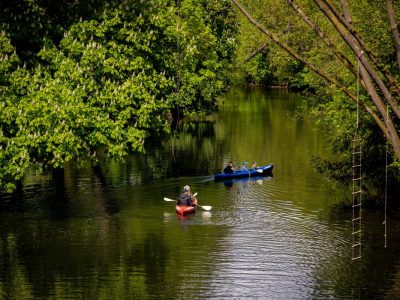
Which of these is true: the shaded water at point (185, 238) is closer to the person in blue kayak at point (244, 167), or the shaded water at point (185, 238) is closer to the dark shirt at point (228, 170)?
the dark shirt at point (228, 170)

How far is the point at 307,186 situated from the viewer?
43750mm

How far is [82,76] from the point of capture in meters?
34.0

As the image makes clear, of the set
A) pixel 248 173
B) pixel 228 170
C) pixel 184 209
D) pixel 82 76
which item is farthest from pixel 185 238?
pixel 248 173

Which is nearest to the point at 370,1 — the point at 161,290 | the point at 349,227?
the point at 349,227

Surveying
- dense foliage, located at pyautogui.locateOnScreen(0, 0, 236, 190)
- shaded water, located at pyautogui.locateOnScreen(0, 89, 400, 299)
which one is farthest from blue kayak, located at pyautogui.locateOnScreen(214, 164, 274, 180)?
dense foliage, located at pyautogui.locateOnScreen(0, 0, 236, 190)

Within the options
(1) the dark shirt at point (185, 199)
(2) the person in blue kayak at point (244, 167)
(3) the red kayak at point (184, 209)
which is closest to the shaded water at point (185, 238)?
(3) the red kayak at point (184, 209)

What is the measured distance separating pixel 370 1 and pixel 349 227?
34.2ft

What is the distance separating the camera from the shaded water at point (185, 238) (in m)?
26.1

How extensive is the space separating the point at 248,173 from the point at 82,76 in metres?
16.0

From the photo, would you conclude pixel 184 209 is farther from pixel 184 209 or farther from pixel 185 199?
pixel 185 199

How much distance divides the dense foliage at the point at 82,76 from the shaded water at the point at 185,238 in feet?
11.2

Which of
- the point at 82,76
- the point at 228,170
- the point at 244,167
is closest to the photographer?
the point at 82,76

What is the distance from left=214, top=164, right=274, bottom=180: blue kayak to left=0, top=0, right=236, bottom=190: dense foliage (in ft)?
30.4

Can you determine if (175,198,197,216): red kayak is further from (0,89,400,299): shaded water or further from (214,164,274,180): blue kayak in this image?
(214,164,274,180): blue kayak
